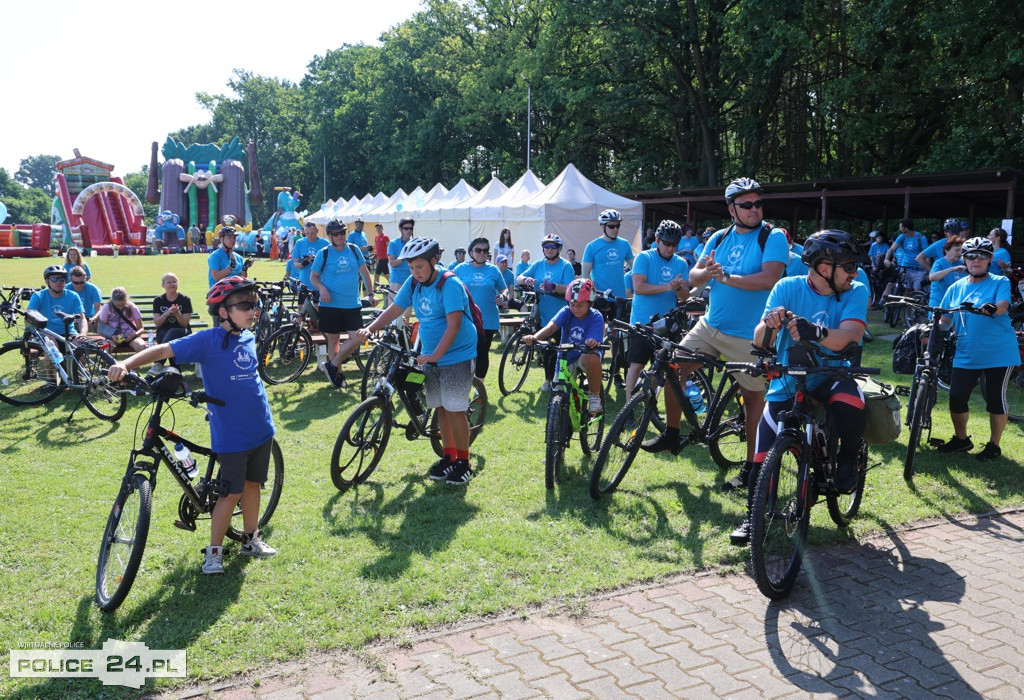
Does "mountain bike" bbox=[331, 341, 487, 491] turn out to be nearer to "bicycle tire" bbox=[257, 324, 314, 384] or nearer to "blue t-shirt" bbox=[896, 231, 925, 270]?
"bicycle tire" bbox=[257, 324, 314, 384]

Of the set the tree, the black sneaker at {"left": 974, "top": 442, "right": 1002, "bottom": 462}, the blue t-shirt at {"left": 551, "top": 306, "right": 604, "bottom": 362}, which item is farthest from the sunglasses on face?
the tree

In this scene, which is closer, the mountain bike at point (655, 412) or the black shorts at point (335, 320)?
the mountain bike at point (655, 412)

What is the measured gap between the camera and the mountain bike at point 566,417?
606cm

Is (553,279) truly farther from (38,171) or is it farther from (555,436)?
(38,171)

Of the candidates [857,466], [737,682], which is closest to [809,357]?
[857,466]

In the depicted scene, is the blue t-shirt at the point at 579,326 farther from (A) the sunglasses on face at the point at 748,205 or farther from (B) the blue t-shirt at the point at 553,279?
(B) the blue t-shirt at the point at 553,279

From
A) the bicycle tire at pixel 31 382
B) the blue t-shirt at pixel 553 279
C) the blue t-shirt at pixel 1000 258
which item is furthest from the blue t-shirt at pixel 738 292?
the bicycle tire at pixel 31 382

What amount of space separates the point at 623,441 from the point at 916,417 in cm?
253

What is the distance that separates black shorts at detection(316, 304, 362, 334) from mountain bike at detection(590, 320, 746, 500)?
201 inches

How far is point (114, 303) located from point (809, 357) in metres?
9.17

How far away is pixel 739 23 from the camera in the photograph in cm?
2642

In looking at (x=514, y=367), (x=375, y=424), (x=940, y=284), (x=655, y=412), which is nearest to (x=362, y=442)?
(x=375, y=424)

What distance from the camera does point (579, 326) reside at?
283 inches

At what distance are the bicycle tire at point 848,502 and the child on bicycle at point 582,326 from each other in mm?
2115
